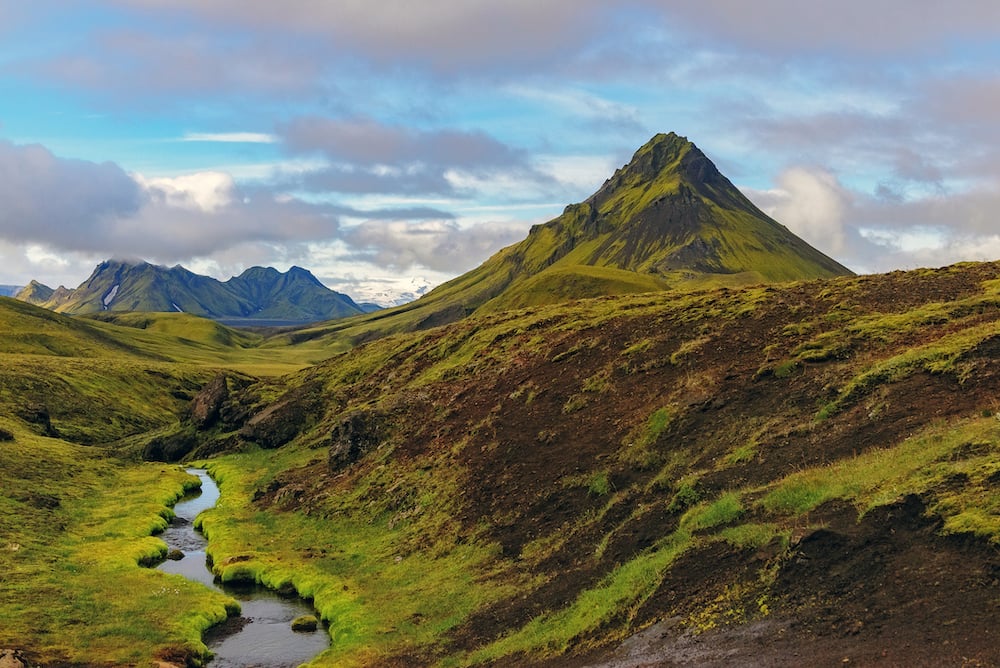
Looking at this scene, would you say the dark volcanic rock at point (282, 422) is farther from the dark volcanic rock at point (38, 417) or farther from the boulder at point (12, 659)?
the boulder at point (12, 659)

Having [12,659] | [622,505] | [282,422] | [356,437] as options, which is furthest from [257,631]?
[282,422]

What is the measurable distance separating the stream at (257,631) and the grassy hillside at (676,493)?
5.93ft

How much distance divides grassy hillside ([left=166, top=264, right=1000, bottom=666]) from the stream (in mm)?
1808

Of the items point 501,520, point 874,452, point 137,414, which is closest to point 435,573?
point 501,520

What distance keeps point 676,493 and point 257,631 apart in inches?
1225

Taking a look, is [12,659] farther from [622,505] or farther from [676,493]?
[676,493]

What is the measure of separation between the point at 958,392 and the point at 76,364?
626ft

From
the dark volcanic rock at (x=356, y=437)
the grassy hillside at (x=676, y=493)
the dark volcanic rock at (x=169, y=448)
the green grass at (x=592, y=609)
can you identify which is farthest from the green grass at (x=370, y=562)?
the dark volcanic rock at (x=169, y=448)

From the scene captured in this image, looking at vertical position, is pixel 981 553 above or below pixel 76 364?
below

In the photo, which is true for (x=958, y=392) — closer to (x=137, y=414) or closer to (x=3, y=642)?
(x=3, y=642)

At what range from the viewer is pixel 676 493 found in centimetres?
4281

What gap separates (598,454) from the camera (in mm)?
55594

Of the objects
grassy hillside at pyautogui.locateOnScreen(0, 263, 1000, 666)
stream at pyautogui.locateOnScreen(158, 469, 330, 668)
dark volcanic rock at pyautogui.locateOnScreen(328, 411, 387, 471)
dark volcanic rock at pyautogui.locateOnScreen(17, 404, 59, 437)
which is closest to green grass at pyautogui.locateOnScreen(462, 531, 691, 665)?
grassy hillside at pyautogui.locateOnScreen(0, 263, 1000, 666)

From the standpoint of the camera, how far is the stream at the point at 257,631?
1793 inches
